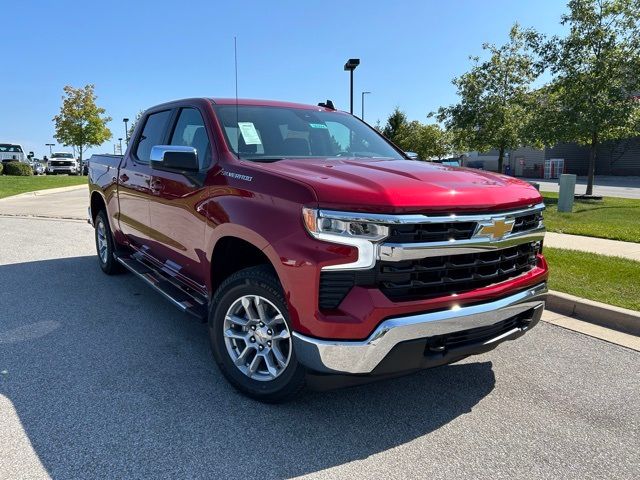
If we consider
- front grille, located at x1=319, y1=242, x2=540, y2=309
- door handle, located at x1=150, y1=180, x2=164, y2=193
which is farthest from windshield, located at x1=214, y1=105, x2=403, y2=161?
front grille, located at x1=319, y1=242, x2=540, y2=309

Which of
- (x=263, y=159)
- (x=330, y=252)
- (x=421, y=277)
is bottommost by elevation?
(x=421, y=277)

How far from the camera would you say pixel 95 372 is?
3537 millimetres

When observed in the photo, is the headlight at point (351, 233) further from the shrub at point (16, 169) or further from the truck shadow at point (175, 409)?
the shrub at point (16, 169)

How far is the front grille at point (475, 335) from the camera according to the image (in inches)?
104

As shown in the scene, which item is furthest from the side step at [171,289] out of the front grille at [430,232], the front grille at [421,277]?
the front grille at [430,232]

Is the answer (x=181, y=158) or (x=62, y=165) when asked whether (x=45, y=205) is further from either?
(x=62, y=165)

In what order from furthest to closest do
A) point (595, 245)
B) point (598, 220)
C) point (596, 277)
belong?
point (598, 220) → point (595, 245) → point (596, 277)

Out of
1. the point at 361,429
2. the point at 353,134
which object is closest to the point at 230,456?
the point at 361,429

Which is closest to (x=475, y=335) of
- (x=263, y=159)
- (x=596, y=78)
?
(x=263, y=159)

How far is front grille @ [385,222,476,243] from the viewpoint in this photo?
2523 millimetres

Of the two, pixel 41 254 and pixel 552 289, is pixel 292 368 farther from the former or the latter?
pixel 41 254

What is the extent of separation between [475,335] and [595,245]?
6299mm

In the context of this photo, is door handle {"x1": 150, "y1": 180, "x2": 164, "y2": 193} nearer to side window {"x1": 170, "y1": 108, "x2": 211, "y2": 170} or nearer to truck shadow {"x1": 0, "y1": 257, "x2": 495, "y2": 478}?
side window {"x1": 170, "y1": 108, "x2": 211, "y2": 170}

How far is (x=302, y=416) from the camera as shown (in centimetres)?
299
